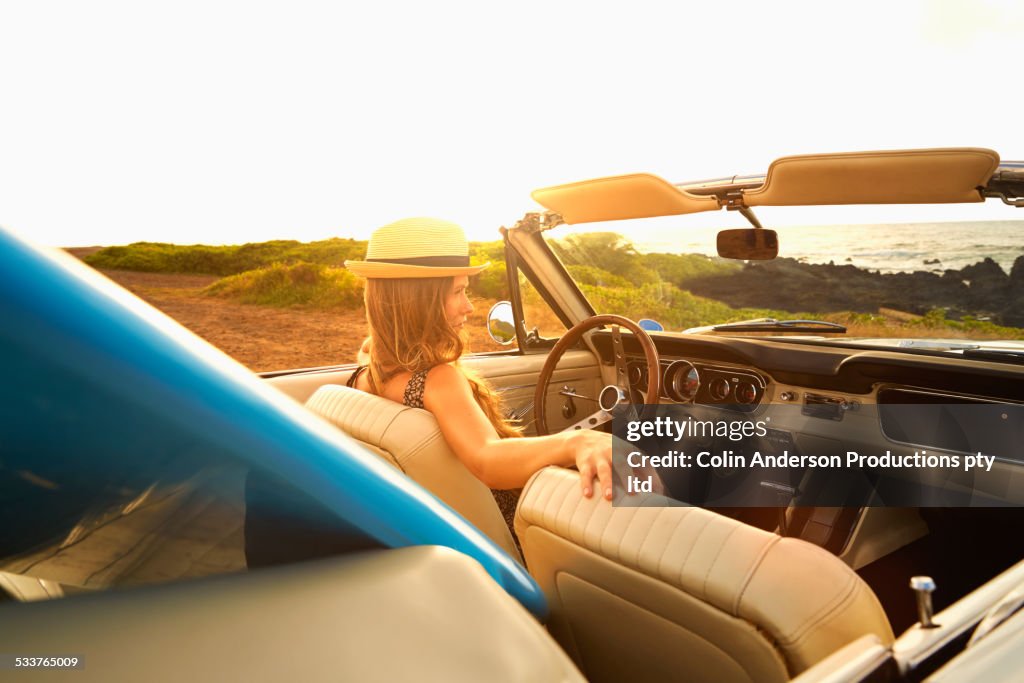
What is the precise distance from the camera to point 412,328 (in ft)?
7.79

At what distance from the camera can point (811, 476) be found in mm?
3756

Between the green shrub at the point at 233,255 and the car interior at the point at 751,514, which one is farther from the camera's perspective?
the green shrub at the point at 233,255

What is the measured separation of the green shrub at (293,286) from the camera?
1358cm

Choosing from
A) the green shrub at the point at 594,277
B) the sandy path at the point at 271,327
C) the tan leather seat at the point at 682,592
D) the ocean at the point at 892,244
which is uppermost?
the ocean at the point at 892,244

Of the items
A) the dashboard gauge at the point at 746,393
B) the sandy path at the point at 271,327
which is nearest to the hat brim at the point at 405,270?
the dashboard gauge at the point at 746,393

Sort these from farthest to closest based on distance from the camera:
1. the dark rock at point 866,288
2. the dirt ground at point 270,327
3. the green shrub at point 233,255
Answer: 1. the dirt ground at point 270,327
2. the green shrub at point 233,255
3. the dark rock at point 866,288

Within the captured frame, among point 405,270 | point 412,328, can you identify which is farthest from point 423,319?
point 405,270

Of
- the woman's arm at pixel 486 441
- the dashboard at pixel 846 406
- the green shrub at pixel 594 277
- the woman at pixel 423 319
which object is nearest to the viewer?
the woman's arm at pixel 486 441

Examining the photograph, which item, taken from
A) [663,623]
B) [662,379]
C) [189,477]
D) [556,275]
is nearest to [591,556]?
[663,623]

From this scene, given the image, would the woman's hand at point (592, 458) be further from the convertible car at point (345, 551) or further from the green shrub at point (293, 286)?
the green shrub at point (293, 286)

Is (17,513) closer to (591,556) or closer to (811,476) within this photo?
(591,556)

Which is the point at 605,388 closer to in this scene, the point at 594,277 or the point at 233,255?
the point at 594,277

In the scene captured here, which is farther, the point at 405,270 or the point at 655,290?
the point at 655,290

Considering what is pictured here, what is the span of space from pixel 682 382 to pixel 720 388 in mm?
192
